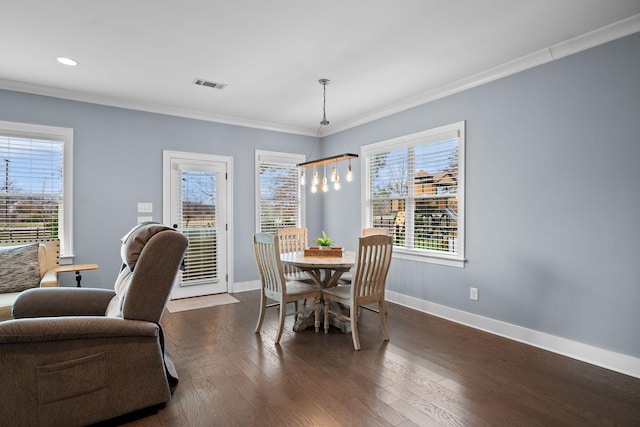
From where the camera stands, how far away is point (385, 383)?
2.39 m

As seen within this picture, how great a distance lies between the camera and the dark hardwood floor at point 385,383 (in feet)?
6.57

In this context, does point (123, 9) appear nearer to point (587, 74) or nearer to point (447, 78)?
point (447, 78)

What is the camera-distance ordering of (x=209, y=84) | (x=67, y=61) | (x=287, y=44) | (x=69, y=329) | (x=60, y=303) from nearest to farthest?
(x=69, y=329)
(x=60, y=303)
(x=287, y=44)
(x=67, y=61)
(x=209, y=84)

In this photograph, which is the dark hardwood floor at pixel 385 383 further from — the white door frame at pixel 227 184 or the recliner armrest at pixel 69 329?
the white door frame at pixel 227 184

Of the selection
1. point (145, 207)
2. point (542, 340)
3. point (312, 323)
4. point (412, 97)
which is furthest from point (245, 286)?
point (542, 340)

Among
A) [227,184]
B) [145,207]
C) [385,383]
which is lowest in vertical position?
[385,383]

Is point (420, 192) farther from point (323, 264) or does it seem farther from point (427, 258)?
point (323, 264)

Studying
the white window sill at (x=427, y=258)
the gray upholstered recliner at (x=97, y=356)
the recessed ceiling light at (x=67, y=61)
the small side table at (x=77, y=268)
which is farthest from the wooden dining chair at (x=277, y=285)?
the recessed ceiling light at (x=67, y=61)

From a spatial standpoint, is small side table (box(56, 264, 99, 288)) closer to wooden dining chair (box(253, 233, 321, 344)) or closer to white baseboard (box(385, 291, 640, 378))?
wooden dining chair (box(253, 233, 321, 344))

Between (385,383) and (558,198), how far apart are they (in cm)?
211

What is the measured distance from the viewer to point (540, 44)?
2.85 meters

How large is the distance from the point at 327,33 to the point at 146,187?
3.12 m

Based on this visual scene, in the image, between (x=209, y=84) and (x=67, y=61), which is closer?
(x=67, y=61)

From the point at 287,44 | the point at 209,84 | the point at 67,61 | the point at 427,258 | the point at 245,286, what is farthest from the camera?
the point at 245,286
